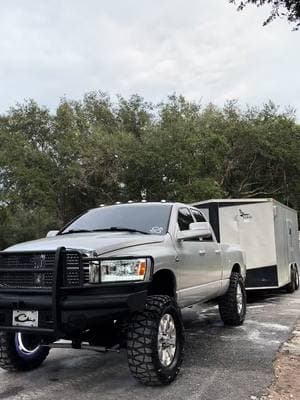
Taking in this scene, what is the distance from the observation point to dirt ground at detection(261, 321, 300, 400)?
5.46m

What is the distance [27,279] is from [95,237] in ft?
2.91

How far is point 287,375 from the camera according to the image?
6164 mm

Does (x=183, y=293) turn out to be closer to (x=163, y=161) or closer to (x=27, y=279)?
(x=27, y=279)

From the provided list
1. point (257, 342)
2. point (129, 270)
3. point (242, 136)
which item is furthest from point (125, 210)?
point (242, 136)

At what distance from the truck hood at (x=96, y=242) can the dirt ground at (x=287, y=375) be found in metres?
2.01

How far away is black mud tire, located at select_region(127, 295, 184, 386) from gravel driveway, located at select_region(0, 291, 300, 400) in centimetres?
14

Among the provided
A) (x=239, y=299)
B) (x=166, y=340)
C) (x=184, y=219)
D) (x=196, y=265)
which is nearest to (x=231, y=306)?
(x=239, y=299)

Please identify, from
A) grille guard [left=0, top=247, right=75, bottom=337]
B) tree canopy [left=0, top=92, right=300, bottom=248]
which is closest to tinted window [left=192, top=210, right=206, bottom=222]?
grille guard [left=0, top=247, right=75, bottom=337]

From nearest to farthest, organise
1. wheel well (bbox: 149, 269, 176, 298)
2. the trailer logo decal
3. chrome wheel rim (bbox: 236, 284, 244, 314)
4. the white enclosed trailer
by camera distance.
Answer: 1. wheel well (bbox: 149, 269, 176, 298)
2. chrome wheel rim (bbox: 236, 284, 244, 314)
3. the white enclosed trailer
4. the trailer logo decal

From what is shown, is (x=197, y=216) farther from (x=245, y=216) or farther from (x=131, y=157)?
(x=131, y=157)

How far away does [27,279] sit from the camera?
225 inches

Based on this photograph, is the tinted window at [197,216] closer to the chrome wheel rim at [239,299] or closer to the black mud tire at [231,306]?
the black mud tire at [231,306]

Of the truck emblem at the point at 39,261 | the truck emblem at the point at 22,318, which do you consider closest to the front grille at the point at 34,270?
the truck emblem at the point at 39,261

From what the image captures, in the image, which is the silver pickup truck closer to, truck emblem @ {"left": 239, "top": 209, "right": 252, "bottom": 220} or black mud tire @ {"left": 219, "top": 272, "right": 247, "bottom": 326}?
black mud tire @ {"left": 219, "top": 272, "right": 247, "bottom": 326}
